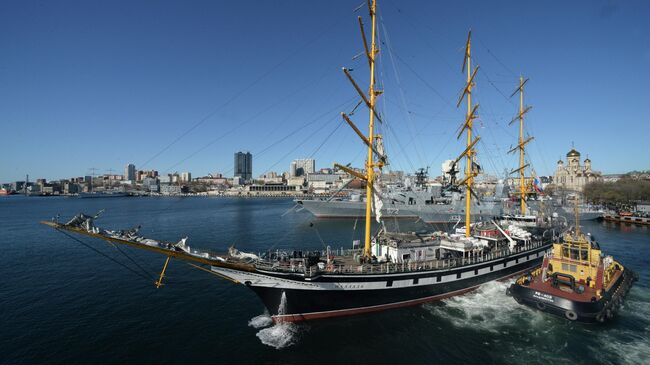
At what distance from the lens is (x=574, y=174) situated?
143 meters

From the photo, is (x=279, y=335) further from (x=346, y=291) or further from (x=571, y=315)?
(x=571, y=315)

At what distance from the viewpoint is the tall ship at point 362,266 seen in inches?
615

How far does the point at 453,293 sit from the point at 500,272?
19.8 ft

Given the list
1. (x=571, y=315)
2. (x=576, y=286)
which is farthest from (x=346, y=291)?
(x=576, y=286)

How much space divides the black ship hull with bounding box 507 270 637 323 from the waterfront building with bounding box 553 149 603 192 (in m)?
155

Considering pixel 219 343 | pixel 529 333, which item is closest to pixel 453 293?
pixel 529 333

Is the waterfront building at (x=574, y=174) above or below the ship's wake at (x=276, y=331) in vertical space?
above

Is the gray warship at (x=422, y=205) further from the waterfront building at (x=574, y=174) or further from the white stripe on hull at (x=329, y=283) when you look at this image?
the waterfront building at (x=574, y=174)

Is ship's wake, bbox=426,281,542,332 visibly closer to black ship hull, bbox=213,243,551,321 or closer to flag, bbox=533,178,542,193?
black ship hull, bbox=213,243,551,321

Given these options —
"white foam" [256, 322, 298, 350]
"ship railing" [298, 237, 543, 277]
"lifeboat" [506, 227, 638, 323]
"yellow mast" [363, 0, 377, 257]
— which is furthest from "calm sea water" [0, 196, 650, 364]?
"yellow mast" [363, 0, 377, 257]

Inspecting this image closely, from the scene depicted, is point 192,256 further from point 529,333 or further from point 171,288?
point 529,333

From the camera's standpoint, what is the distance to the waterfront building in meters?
140

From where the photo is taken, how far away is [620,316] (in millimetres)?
18922

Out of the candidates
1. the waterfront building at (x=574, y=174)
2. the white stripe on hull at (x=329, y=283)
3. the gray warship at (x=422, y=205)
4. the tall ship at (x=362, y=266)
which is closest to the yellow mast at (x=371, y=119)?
the tall ship at (x=362, y=266)
